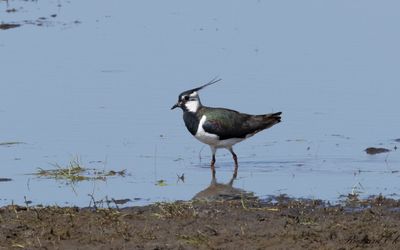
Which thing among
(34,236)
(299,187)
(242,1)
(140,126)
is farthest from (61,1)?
(34,236)

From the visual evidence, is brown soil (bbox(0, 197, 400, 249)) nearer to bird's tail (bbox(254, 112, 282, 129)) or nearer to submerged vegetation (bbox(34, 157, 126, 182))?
submerged vegetation (bbox(34, 157, 126, 182))

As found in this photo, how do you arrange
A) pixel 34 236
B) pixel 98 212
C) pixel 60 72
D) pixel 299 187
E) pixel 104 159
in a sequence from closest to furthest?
pixel 34 236 < pixel 98 212 < pixel 299 187 < pixel 104 159 < pixel 60 72

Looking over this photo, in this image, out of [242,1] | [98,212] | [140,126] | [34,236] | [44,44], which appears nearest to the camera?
[34,236]

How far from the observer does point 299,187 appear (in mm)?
10953

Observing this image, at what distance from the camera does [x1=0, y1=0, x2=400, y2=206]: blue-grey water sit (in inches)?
447

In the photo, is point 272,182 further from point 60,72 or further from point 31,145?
point 60,72

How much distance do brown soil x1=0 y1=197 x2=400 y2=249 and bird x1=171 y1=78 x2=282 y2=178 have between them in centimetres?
245

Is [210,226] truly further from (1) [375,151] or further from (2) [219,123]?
(1) [375,151]

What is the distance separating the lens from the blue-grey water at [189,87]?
447 inches

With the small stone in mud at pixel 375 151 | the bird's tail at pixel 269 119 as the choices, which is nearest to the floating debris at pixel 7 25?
the bird's tail at pixel 269 119

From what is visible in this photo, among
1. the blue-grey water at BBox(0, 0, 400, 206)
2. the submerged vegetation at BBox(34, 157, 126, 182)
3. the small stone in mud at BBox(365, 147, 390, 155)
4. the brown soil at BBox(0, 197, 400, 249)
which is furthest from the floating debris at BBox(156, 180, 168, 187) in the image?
the small stone in mud at BBox(365, 147, 390, 155)

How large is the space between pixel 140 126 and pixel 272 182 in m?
2.58

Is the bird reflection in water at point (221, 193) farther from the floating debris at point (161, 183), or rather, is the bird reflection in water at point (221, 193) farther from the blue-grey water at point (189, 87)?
the floating debris at point (161, 183)

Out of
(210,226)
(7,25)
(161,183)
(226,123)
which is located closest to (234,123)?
(226,123)
